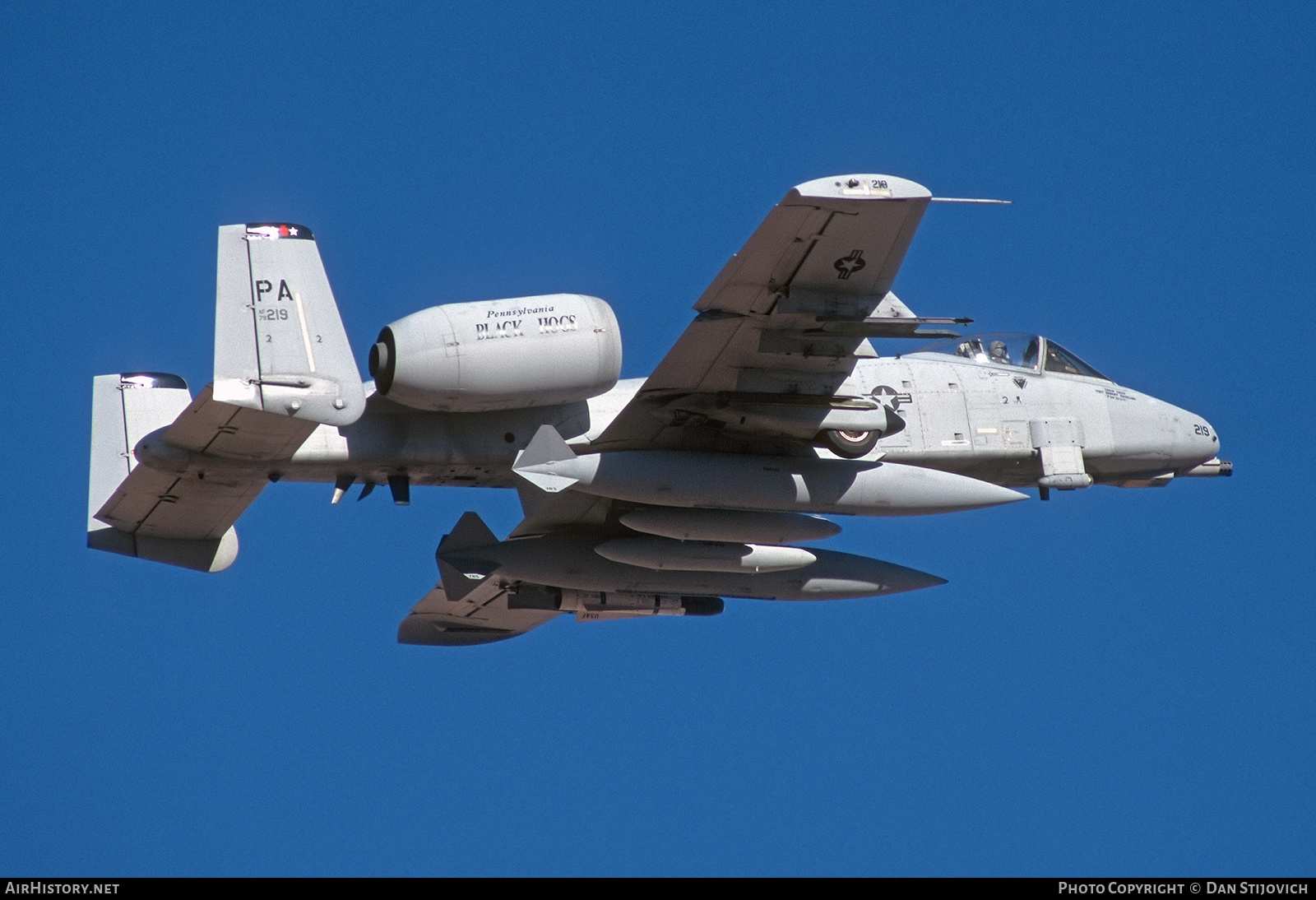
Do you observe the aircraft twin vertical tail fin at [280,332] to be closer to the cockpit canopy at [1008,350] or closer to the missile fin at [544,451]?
the missile fin at [544,451]

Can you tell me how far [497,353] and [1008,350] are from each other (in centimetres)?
720

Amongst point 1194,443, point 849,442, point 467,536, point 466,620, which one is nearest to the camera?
point 849,442

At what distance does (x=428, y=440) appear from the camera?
18.0 meters

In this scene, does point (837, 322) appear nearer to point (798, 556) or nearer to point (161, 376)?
point (798, 556)

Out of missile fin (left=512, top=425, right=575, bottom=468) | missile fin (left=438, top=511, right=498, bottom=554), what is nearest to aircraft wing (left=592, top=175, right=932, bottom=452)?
missile fin (left=512, top=425, right=575, bottom=468)

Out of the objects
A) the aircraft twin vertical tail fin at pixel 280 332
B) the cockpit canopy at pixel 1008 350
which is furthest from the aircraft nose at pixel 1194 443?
the aircraft twin vertical tail fin at pixel 280 332

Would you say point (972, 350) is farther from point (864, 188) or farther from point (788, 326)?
point (864, 188)

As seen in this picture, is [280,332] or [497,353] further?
[497,353]

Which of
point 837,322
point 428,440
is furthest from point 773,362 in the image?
point 428,440

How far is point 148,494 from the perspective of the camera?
17859 millimetres

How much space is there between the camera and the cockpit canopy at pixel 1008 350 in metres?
20.3

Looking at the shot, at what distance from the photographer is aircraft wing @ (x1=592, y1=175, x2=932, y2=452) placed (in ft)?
49.8

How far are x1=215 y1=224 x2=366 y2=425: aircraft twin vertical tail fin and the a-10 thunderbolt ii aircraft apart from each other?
0.07 feet

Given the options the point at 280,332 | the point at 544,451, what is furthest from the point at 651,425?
the point at 280,332
